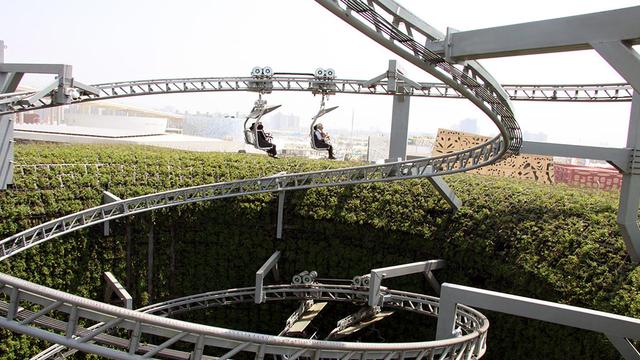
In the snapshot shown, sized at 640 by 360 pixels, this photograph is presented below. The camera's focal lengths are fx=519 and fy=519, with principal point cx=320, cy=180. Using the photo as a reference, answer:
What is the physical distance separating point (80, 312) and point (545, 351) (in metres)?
10.1

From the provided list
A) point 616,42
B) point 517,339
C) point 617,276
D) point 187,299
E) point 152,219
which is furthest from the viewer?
point 152,219

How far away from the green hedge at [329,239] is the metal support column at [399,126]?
101 inches

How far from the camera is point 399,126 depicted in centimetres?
1323

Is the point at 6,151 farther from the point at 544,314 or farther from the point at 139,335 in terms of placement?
the point at 544,314

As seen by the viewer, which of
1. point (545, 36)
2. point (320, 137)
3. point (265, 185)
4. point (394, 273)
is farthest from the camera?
point (265, 185)

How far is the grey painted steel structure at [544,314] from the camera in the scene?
25.6 ft

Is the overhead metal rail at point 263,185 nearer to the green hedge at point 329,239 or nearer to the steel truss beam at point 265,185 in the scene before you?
the steel truss beam at point 265,185

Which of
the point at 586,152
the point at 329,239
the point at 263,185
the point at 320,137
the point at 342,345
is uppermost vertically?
the point at 586,152

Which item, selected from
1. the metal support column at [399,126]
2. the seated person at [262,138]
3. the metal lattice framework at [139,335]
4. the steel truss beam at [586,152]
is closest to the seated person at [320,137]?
the seated person at [262,138]

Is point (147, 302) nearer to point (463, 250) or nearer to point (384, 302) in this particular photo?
point (384, 302)

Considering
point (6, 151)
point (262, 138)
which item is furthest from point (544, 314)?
point (6, 151)

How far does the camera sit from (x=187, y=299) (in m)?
14.8

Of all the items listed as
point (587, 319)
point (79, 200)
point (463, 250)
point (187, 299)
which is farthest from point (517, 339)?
point (79, 200)

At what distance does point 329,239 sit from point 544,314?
8.48 meters
